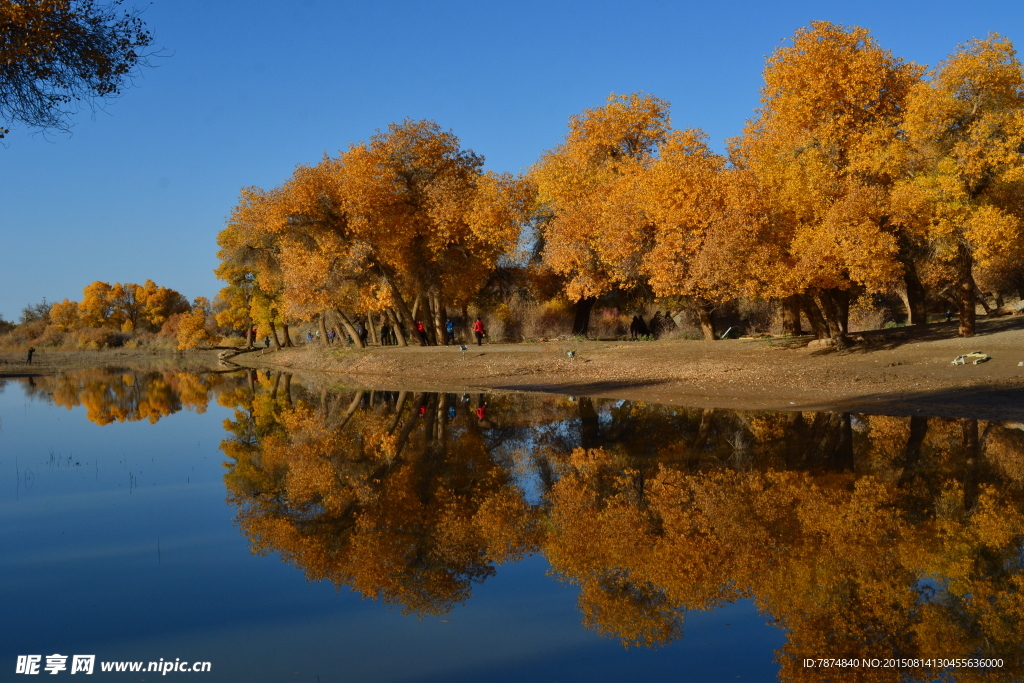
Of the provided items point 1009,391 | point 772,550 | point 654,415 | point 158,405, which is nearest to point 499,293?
point 158,405

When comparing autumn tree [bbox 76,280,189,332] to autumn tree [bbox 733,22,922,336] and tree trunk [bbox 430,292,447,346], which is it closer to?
tree trunk [bbox 430,292,447,346]

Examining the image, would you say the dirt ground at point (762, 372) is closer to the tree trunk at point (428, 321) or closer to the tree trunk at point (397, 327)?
the tree trunk at point (397, 327)

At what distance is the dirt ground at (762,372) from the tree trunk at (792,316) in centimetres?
268

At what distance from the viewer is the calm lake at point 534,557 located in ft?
20.7

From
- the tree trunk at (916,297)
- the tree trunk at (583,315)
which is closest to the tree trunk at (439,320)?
the tree trunk at (583,315)

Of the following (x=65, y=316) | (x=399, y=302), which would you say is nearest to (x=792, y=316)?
(x=399, y=302)

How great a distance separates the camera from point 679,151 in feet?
101

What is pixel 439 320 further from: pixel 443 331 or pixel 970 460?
pixel 970 460

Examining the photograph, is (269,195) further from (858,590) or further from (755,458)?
(858,590)

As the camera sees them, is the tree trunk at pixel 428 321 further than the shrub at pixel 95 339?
No

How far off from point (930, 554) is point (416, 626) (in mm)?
5134

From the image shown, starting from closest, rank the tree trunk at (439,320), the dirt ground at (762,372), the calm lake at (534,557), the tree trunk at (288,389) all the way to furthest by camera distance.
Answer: the calm lake at (534,557) → the dirt ground at (762,372) → the tree trunk at (288,389) → the tree trunk at (439,320)

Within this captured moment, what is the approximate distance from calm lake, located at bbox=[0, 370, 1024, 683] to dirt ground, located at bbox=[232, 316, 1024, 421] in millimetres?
3458

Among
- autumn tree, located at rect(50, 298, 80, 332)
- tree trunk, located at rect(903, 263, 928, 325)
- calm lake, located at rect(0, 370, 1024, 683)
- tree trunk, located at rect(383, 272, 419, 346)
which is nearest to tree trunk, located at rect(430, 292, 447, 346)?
tree trunk, located at rect(383, 272, 419, 346)
